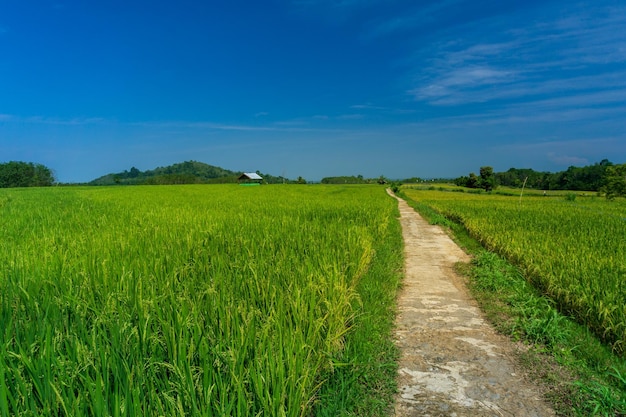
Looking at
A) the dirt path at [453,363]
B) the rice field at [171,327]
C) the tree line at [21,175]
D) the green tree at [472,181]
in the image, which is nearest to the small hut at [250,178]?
the tree line at [21,175]

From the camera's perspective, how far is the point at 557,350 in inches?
132

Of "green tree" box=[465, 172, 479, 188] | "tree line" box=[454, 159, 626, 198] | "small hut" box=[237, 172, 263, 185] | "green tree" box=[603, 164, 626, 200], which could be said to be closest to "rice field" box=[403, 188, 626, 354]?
"green tree" box=[603, 164, 626, 200]

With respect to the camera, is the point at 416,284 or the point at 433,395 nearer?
the point at 433,395

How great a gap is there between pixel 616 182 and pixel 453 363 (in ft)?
128

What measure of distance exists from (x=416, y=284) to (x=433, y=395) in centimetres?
317

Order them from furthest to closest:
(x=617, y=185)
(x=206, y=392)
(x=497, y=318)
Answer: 1. (x=617, y=185)
2. (x=497, y=318)
3. (x=206, y=392)

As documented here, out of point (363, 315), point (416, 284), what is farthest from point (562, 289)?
point (363, 315)

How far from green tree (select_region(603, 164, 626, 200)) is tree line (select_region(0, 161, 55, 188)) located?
4060 inches

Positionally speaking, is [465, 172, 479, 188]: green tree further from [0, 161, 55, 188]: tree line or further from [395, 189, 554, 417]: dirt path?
[0, 161, 55, 188]: tree line

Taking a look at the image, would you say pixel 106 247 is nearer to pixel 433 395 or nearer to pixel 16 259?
pixel 16 259

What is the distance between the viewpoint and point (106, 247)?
4340mm

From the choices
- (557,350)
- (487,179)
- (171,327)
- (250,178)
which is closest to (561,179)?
(487,179)

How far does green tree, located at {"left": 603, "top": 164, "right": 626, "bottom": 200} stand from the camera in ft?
100

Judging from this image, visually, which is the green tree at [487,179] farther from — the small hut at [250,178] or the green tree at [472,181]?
the small hut at [250,178]
